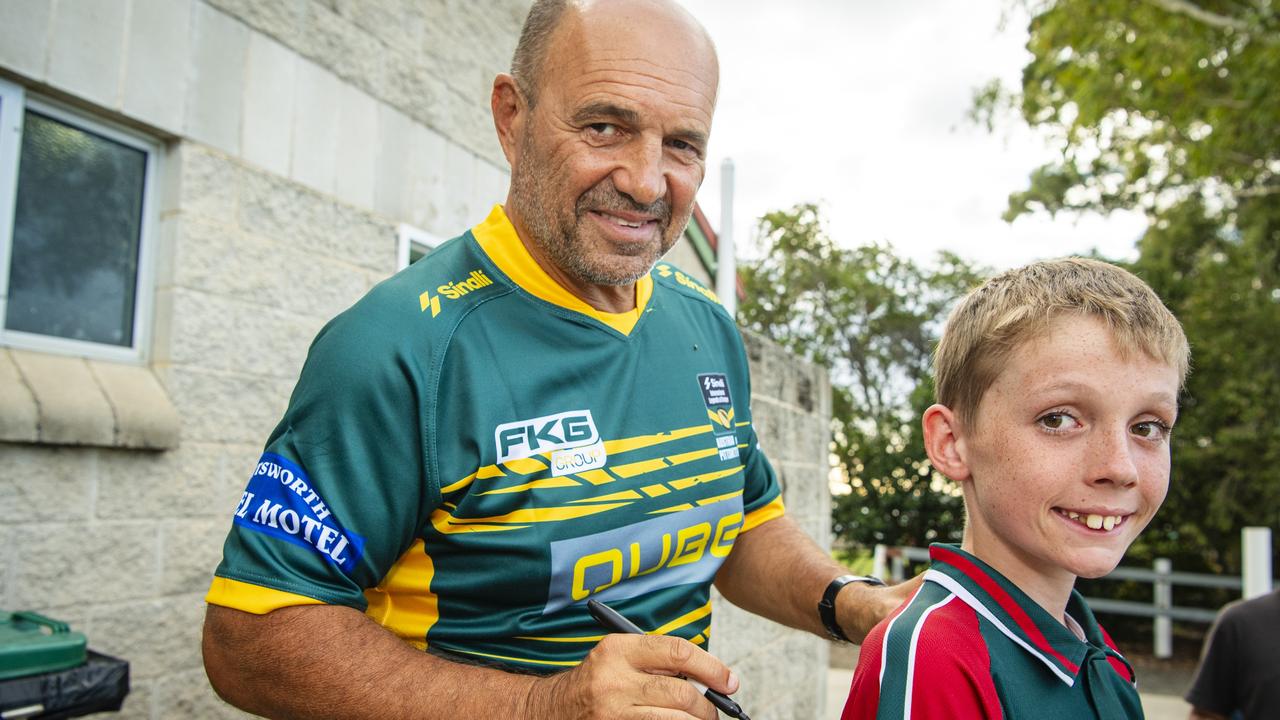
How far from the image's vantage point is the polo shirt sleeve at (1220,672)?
11.0ft

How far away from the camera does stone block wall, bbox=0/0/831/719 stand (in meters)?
2.74

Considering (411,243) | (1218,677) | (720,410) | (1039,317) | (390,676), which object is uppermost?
(411,243)

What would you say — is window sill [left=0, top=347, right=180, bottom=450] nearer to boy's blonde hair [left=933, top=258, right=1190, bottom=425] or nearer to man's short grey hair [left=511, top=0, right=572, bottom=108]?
man's short grey hair [left=511, top=0, right=572, bottom=108]

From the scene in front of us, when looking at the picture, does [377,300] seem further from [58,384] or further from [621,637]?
[58,384]

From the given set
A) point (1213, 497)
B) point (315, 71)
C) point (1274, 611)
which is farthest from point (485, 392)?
point (1213, 497)

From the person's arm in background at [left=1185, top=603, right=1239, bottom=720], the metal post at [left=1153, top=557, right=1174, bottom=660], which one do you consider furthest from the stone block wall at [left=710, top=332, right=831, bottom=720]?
the metal post at [left=1153, top=557, right=1174, bottom=660]

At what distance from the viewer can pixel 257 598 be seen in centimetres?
136

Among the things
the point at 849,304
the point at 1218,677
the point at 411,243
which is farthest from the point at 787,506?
the point at 849,304

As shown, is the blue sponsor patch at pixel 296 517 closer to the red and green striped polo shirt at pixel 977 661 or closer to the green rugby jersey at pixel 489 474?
the green rugby jersey at pixel 489 474

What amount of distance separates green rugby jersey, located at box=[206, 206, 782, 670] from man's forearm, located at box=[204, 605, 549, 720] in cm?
4

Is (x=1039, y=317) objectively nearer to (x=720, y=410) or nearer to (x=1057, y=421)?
(x=1057, y=421)

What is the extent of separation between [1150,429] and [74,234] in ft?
10.3

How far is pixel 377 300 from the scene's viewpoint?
156 centimetres

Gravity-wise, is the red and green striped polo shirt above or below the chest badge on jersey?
below
